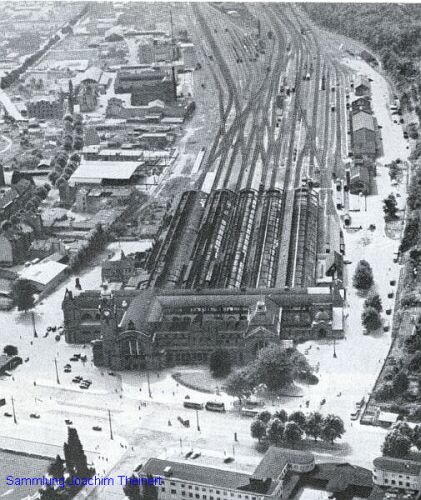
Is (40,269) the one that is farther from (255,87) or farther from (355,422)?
(255,87)

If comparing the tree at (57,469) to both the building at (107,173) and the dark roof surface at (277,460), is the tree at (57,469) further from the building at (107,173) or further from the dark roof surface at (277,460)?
the building at (107,173)

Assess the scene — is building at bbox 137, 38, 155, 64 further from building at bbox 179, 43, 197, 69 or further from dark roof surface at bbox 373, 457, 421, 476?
dark roof surface at bbox 373, 457, 421, 476

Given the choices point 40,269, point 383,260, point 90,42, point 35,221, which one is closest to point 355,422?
point 383,260

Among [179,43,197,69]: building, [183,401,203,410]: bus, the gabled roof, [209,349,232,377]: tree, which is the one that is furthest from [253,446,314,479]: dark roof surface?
[179,43,197,69]: building

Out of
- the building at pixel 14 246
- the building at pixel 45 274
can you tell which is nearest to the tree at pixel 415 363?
the building at pixel 45 274

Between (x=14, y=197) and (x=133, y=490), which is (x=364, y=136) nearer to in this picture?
(x=14, y=197)

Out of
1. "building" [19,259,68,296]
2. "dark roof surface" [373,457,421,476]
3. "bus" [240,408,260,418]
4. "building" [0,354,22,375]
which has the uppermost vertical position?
"dark roof surface" [373,457,421,476]
